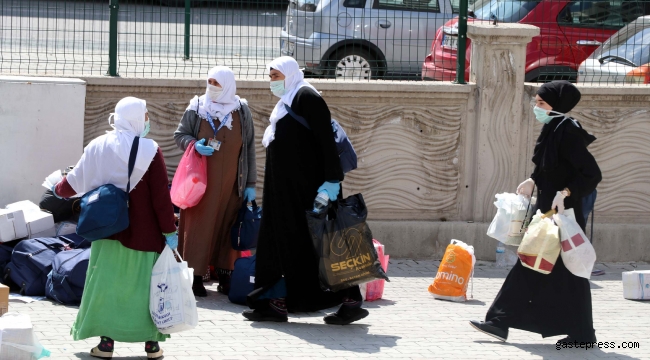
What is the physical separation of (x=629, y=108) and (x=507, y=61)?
1.24 metres

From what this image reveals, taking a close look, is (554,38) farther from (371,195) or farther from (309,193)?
(309,193)

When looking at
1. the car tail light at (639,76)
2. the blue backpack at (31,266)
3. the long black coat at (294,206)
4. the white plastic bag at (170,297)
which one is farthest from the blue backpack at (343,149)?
the car tail light at (639,76)

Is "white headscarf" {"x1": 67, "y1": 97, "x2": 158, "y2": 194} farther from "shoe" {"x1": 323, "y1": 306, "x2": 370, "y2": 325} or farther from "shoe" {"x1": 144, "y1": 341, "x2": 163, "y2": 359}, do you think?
"shoe" {"x1": 323, "y1": 306, "x2": 370, "y2": 325}

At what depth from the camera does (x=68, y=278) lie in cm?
646

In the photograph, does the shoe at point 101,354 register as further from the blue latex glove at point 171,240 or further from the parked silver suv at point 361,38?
the parked silver suv at point 361,38

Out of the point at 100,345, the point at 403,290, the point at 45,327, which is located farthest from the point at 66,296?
the point at 403,290

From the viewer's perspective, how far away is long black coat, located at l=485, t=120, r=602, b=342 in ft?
19.1

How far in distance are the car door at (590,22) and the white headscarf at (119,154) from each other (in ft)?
17.3

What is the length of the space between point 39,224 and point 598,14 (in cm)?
641

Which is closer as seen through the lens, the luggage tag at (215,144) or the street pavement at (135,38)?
the luggage tag at (215,144)

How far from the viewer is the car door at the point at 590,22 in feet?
31.1

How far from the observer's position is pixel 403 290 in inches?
296

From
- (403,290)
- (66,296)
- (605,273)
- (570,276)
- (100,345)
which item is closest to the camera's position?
(100,345)

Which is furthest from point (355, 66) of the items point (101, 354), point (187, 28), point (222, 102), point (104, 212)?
point (101, 354)
